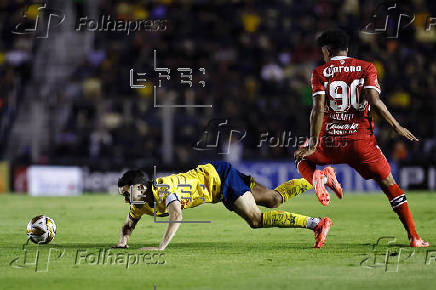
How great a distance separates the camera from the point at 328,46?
10305mm

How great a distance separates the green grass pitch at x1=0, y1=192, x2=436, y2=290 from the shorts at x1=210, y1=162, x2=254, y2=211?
0.68 metres

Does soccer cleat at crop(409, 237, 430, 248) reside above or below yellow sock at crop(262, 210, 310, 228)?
below

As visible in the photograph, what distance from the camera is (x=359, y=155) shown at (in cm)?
1023

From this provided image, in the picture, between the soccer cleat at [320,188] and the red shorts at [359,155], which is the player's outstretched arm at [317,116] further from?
the soccer cleat at [320,188]

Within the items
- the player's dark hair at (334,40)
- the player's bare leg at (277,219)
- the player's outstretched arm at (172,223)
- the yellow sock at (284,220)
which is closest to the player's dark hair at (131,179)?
the player's outstretched arm at (172,223)

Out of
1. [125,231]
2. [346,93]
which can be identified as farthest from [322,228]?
[125,231]

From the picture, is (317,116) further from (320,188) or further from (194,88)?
(194,88)

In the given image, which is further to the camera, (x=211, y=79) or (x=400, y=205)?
(x=211, y=79)

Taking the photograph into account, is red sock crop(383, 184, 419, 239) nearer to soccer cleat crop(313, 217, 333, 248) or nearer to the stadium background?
soccer cleat crop(313, 217, 333, 248)

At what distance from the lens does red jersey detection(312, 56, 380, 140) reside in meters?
10.1

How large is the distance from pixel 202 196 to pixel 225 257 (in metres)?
0.82

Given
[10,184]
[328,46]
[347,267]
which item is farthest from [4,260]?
[10,184]

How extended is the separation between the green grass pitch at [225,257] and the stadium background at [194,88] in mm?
7909

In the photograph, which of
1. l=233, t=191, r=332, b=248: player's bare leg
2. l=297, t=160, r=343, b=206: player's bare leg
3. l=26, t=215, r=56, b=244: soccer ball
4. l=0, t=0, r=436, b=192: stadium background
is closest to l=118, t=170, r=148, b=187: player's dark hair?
l=233, t=191, r=332, b=248: player's bare leg
